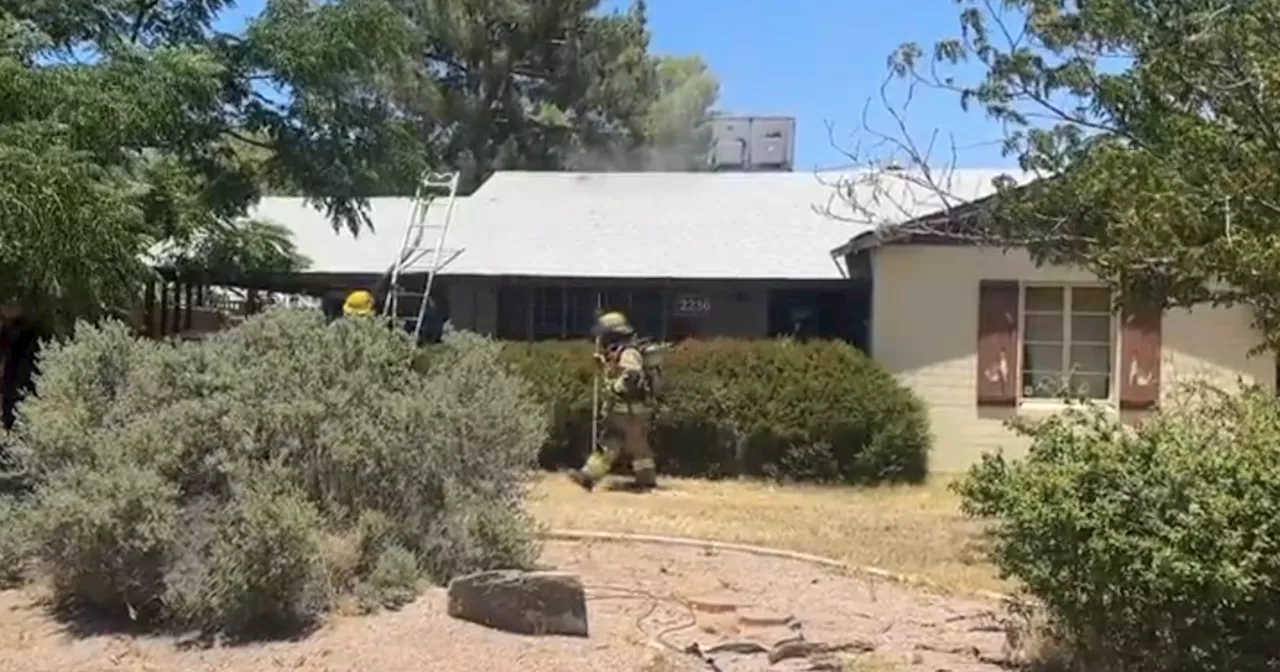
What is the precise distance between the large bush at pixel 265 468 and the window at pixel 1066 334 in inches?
390

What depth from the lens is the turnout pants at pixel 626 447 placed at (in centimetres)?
1518

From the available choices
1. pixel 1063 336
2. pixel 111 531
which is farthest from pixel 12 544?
pixel 1063 336

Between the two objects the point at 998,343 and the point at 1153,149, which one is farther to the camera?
the point at 998,343

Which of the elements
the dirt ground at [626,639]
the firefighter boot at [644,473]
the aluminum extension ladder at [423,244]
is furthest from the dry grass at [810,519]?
the aluminum extension ladder at [423,244]

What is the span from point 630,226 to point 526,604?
43.1ft

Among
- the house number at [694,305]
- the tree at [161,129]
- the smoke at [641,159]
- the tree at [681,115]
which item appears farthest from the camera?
the tree at [681,115]

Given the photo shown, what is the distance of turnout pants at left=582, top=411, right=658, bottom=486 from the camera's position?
1518 centimetres

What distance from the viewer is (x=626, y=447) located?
15.3 m

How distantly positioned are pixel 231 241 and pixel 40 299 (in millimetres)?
5500

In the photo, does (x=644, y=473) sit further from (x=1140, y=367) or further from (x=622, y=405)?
(x=1140, y=367)

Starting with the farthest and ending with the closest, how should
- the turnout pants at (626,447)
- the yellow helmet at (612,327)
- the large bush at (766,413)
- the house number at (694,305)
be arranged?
1. the house number at (694,305)
2. the large bush at (766,413)
3. the yellow helmet at (612,327)
4. the turnout pants at (626,447)

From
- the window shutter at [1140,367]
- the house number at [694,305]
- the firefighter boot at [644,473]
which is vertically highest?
the house number at [694,305]

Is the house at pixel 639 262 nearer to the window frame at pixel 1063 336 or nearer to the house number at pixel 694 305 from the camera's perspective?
the house number at pixel 694 305

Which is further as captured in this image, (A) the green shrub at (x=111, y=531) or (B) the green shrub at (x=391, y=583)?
(B) the green shrub at (x=391, y=583)
